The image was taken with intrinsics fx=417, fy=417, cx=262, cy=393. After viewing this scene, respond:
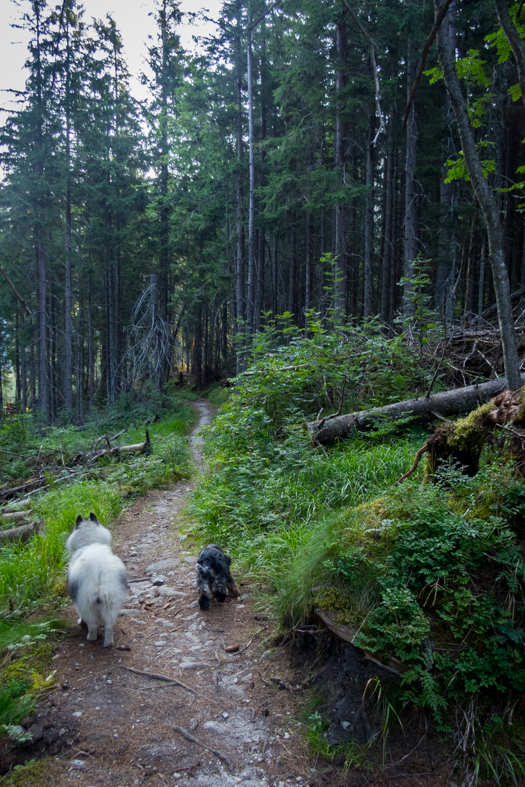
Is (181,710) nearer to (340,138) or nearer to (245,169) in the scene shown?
(340,138)

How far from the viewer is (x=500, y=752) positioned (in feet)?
7.06

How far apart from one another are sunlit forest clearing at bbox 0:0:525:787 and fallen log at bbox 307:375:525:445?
4 cm

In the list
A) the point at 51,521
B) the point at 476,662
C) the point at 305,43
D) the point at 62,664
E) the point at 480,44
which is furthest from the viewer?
the point at 480,44

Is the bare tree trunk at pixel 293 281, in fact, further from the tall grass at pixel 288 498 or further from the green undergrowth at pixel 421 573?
the green undergrowth at pixel 421 573

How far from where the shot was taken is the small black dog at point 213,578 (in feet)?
13.4

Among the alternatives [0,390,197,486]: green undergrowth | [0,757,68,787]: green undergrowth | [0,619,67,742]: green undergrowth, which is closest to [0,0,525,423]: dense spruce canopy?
[0,390,197,486]: green undergrowth

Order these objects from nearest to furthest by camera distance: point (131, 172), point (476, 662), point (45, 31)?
point (476, 662) < point (45, 31) < point (131, 172)

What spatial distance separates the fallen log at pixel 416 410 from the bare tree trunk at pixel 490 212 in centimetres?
257

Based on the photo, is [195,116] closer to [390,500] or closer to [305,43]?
[305,43]

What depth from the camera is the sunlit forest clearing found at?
2.55 metres

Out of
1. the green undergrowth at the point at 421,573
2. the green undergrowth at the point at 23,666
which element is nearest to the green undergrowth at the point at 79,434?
the green undergrowth at the point at 421,573

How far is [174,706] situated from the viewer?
283 centimetres

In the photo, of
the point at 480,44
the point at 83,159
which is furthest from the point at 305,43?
the point at 83,159

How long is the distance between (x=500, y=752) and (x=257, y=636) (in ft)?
6.39
